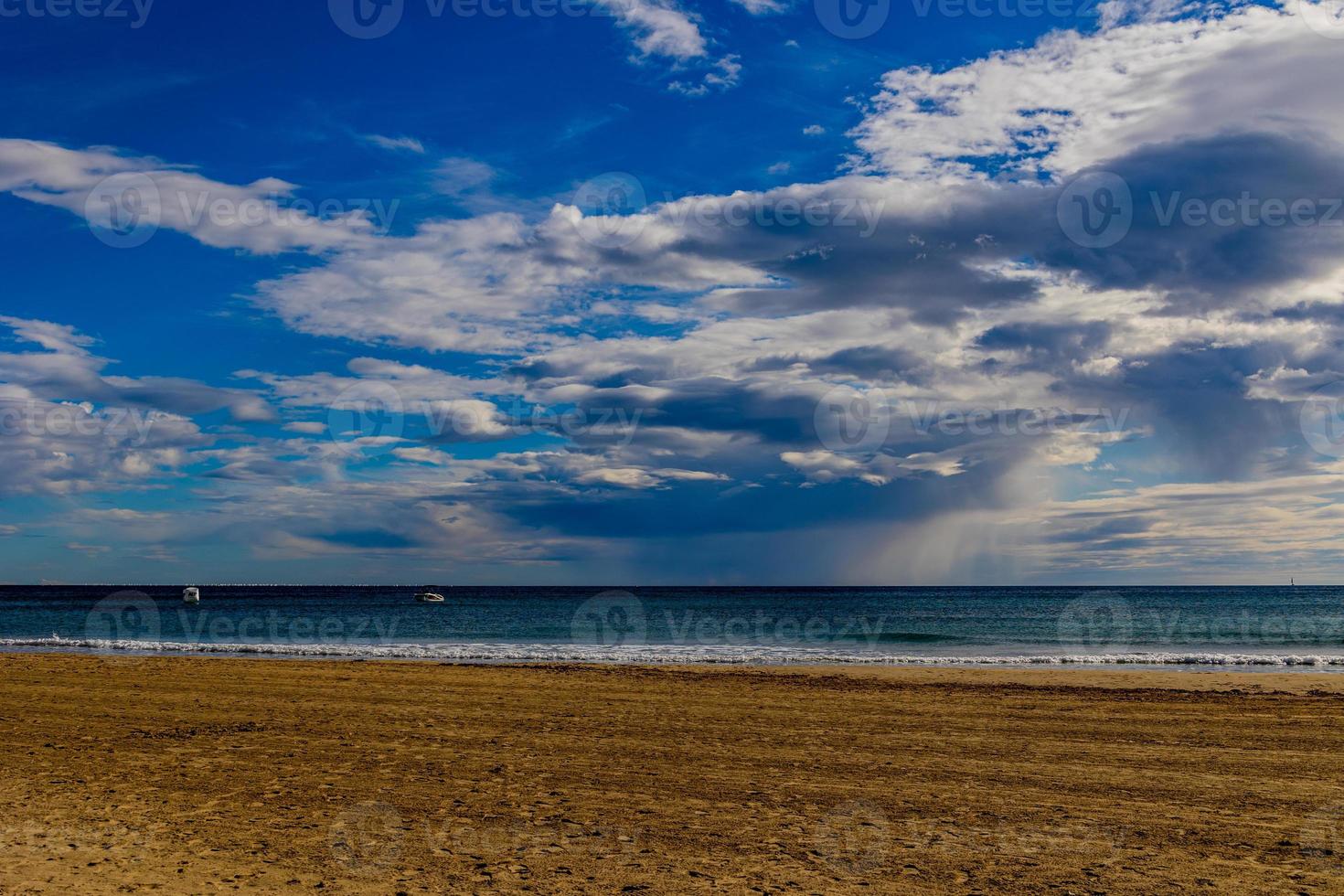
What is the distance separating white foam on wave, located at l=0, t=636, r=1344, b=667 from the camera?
109 feet

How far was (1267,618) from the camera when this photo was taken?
7425cm

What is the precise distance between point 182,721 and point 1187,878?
1544 cm

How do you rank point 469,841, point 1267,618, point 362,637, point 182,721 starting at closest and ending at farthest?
1. point 469,841
2. point 182,721
3. point 362,637
4. point 1267,618

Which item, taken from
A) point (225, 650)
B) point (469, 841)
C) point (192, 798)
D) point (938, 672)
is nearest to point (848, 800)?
point (469, 841)

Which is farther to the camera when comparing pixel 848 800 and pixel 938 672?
pixel 938 672

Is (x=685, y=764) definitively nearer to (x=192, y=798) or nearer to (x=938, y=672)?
(x=192, y=798)
